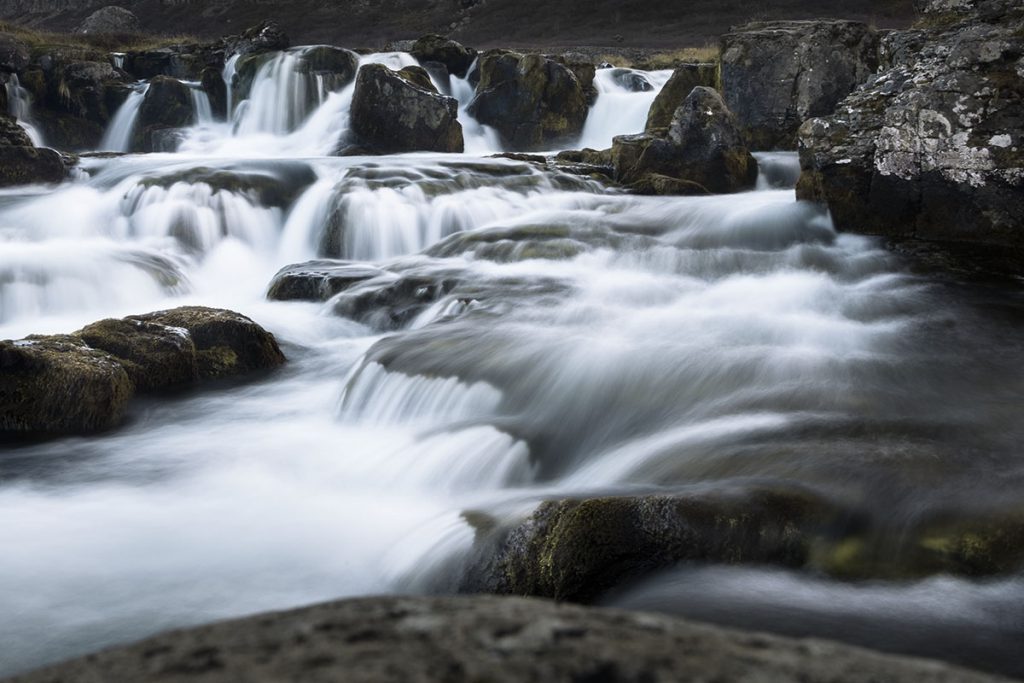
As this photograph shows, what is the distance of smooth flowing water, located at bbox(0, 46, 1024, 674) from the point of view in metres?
4.06

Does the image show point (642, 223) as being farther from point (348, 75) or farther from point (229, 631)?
point (348, 75)

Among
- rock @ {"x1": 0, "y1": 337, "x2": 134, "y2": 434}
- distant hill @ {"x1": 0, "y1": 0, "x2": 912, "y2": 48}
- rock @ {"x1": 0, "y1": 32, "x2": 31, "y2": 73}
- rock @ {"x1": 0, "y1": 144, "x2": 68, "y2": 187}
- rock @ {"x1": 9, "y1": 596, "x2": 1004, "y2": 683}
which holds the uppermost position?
distant hill @ {"x1": 0, "y1": 0, "x2": 912, "y2": 48}

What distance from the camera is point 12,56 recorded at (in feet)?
73.9

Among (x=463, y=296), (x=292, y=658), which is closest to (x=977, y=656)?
(x=292, y=658)

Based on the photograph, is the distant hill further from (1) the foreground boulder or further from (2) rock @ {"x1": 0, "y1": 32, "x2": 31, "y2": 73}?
(1) the foreground boulder

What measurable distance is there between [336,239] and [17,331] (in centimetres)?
424

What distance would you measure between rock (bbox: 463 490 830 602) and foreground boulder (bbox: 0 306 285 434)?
13.9 ft

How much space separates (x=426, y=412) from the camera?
21.7 feet

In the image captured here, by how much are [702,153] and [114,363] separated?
374 inches

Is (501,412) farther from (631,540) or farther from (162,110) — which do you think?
(162,110)

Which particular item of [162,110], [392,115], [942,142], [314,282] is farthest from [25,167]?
[942,142]

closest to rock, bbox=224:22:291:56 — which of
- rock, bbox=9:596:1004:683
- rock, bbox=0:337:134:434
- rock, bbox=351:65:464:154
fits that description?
rock, bbox=351:65:464:154

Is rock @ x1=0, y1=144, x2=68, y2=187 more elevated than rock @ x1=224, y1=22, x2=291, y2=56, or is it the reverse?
rock @ x1=224, y1=22, x2=291, y2=56

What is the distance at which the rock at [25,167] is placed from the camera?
1448 centimetres
